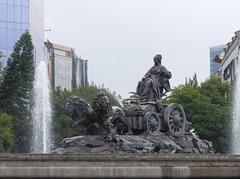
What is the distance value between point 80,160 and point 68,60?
128 metres

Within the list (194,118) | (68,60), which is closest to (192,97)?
(194,118)

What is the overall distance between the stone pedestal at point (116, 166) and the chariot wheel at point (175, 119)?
8.49 metres

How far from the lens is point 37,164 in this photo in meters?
13.2

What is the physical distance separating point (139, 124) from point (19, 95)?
30.5m

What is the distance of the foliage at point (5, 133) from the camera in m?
44.7

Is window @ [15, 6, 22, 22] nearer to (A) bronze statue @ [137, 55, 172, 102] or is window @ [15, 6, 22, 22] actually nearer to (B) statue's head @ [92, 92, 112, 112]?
(A) bronze statue @ [137, 55, 172, 102]

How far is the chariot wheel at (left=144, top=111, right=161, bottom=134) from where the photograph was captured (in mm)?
22594

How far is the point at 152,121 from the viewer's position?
22859 mm

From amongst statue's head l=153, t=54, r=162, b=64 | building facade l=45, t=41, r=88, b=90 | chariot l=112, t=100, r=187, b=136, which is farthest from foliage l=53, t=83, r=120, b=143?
building facade l=45, t=41, r=88, b=90

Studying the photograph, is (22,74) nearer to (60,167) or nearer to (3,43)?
(3,43)

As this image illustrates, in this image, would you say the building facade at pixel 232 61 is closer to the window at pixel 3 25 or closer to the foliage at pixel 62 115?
the foliage at pixel 62 115

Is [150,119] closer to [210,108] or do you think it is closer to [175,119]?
[175,119]

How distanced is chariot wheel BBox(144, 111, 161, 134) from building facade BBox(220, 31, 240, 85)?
52.0 m

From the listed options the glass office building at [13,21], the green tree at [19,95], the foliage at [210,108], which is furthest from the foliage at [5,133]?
the glass office building at [13,21]
